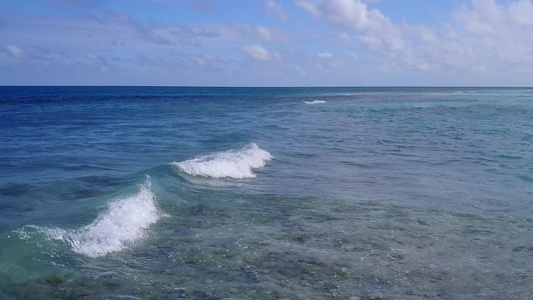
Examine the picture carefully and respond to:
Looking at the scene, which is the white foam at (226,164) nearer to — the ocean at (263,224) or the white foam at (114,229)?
the ocean at (263,224)

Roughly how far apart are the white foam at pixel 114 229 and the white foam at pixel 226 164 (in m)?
4.59

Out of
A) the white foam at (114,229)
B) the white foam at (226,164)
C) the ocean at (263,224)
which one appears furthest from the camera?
the white foam at (226,164)

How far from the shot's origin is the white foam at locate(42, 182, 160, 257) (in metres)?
10.2

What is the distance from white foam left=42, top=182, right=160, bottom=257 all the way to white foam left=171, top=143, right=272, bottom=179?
4.59 meters

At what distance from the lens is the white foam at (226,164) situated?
17859 mm

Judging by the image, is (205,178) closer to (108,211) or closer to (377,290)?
(108,211)

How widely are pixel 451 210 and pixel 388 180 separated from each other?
3978 mm

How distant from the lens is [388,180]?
17.1 metres

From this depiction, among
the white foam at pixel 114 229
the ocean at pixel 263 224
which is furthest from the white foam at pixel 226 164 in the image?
the white foam at pixel 114 229

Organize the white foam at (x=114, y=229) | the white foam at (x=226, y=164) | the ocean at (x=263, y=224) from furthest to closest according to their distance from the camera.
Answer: the white foam at (x=226, y=164), the white foam at (x=114, y=229), the ocean at (x=263, y=224)

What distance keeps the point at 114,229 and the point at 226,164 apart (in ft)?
25.8

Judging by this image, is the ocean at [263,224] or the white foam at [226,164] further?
the white foam at [226,164]

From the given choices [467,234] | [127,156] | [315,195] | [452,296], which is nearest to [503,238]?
[467,234]

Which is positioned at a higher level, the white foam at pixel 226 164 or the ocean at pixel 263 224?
the white foam at pixel 226 164
